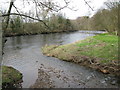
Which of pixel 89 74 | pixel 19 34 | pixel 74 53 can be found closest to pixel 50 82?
pixel 89 74

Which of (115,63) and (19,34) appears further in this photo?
(19,34)

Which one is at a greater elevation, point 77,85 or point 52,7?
point 52,7

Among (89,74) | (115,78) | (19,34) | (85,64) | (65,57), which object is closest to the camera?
(115,78)

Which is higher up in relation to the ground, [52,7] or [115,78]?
[52,7]

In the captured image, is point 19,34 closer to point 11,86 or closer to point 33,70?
point 33,70

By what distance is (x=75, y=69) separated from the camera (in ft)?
30.8

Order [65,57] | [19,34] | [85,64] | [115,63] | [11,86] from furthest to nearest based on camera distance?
[19,34] < [65,57] < [85,64] < [115,63] < [11,86]

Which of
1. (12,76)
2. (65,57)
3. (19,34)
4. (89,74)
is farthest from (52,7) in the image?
(19,34)

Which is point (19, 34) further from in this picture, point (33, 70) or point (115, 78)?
point (115, 78)

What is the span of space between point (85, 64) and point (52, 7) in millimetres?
7464

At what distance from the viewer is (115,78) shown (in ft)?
24.9

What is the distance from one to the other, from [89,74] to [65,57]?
4.18 m

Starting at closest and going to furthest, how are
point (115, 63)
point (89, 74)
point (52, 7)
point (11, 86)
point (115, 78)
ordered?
point (52, 7) → point (11, 86) → point (115, 78) → point (89, 74) → point (115, 63)

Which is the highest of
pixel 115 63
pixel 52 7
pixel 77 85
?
pixel 52 7
